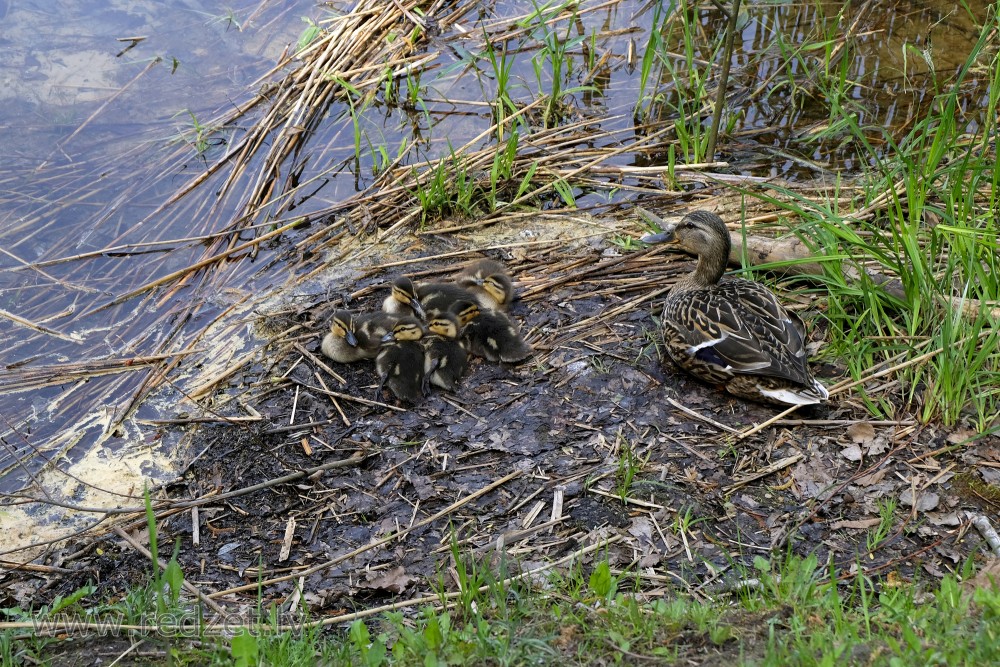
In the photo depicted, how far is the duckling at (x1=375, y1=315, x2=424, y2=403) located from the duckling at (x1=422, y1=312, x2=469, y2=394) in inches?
1.8

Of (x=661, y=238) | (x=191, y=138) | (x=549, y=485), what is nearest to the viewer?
(x=549, y=485)

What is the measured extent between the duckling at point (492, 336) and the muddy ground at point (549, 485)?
0.29ft

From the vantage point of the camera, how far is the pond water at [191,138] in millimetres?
4363

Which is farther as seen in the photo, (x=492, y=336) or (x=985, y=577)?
(x=492, y=336)

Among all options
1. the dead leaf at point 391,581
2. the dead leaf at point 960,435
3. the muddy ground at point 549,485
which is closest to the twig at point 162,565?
the muddy ground at point 549,485

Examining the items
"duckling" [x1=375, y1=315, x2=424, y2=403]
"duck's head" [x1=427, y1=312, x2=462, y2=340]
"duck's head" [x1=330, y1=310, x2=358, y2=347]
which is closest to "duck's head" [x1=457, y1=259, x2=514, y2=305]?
"duck's head" [x1=427, y1=312, x2=462, y2=340]

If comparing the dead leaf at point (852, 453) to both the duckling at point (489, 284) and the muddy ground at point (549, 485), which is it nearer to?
the muddy ground at point (549, 485)

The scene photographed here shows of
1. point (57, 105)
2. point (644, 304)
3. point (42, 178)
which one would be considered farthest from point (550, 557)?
point (57, 105)

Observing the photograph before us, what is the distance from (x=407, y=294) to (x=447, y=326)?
1.07 feet

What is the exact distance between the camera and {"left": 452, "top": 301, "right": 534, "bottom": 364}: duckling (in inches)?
162

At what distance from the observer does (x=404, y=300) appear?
441cm

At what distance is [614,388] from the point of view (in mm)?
3945

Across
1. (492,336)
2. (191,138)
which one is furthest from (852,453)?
(191,138)

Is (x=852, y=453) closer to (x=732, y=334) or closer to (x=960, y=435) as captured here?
(x=960, y=435)
